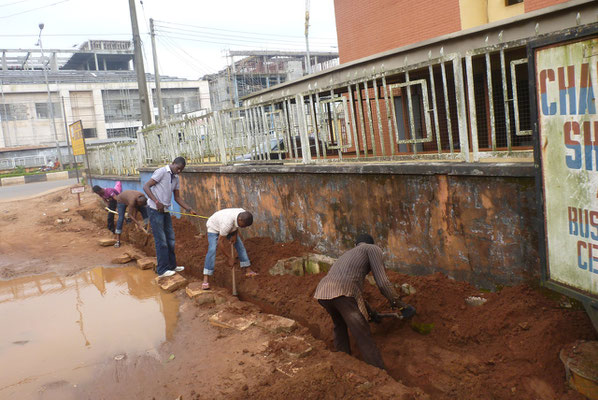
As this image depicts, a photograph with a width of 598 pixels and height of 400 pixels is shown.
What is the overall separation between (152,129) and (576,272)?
397 inches

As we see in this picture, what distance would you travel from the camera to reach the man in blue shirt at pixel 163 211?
22.3 feet

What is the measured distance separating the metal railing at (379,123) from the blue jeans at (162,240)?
1.65m

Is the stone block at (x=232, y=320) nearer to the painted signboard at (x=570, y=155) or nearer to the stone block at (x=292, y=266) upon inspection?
the stone block at (x=292, y=266)

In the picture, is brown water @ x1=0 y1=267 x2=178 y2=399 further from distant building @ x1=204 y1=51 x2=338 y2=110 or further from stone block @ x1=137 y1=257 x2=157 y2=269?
distant building @ x1=204 y1=51 x2=338 y2=110

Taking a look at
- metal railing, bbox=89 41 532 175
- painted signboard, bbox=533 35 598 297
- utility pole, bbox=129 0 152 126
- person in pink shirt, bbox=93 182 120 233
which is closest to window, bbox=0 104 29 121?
utility pole, bbox=129 0 152 126

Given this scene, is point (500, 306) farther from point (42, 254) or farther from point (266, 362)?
point (42, 254)

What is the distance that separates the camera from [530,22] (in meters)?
5.95

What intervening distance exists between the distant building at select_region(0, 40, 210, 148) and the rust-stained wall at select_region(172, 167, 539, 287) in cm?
3407

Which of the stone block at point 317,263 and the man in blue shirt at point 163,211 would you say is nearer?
the stone block at point 317,263

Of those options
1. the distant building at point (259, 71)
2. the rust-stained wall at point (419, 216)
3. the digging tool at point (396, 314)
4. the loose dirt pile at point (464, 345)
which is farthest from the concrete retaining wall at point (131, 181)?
the distant building at point (259, 71)

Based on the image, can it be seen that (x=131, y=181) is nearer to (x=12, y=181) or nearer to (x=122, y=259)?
(x=122, y=259)

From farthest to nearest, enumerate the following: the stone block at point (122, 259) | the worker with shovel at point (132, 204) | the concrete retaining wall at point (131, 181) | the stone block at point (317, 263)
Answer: the concrete retaining wall at point (131, 181)
the worker with shovel at point (132, 204)
the stone block at point (122, 259)
the stone block at point (317, 263)

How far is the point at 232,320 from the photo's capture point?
15.9ft

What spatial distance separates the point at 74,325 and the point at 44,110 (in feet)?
130
